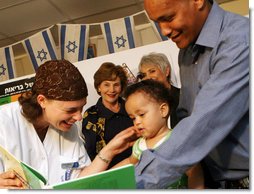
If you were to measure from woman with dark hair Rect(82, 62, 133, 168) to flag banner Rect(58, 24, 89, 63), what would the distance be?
48 centimetres

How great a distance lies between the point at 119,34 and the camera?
1.94 m

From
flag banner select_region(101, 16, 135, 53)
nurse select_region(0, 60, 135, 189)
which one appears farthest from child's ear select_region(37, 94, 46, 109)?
flag banner select_region(101, 16, 135, 53)

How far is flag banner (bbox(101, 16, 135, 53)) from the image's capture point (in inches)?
74.9

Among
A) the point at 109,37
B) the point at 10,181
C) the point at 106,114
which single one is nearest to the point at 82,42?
the point at 109,37

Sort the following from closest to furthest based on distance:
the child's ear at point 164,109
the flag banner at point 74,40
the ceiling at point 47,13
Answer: the child's ear at point 164,109, the ceiling at point 47,13, the flag banner at point 74,40

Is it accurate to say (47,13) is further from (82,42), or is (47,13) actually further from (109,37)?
(109,37)

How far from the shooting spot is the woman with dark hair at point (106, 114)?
57.4 inches

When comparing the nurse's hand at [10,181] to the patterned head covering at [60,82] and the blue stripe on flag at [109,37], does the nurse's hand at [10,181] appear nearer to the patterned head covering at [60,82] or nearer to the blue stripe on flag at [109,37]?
the patterned head covering at [60,82]

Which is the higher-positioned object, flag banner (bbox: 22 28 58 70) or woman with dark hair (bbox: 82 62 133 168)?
flag banner (bbox: 22 28 58 70)

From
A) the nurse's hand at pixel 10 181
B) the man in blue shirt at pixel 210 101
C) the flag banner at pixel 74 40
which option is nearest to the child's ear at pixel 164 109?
the man in blue shirt at pixel 210 101

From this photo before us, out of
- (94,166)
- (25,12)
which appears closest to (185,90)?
(94,166)

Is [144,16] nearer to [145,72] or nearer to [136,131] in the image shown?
[145,72]

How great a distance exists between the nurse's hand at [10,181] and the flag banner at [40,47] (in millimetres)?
1264

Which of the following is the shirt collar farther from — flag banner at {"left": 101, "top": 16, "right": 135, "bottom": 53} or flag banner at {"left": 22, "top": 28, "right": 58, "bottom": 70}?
flag banner at {"left": 22, "top": 28, "right": 58, "bottom": 70}
